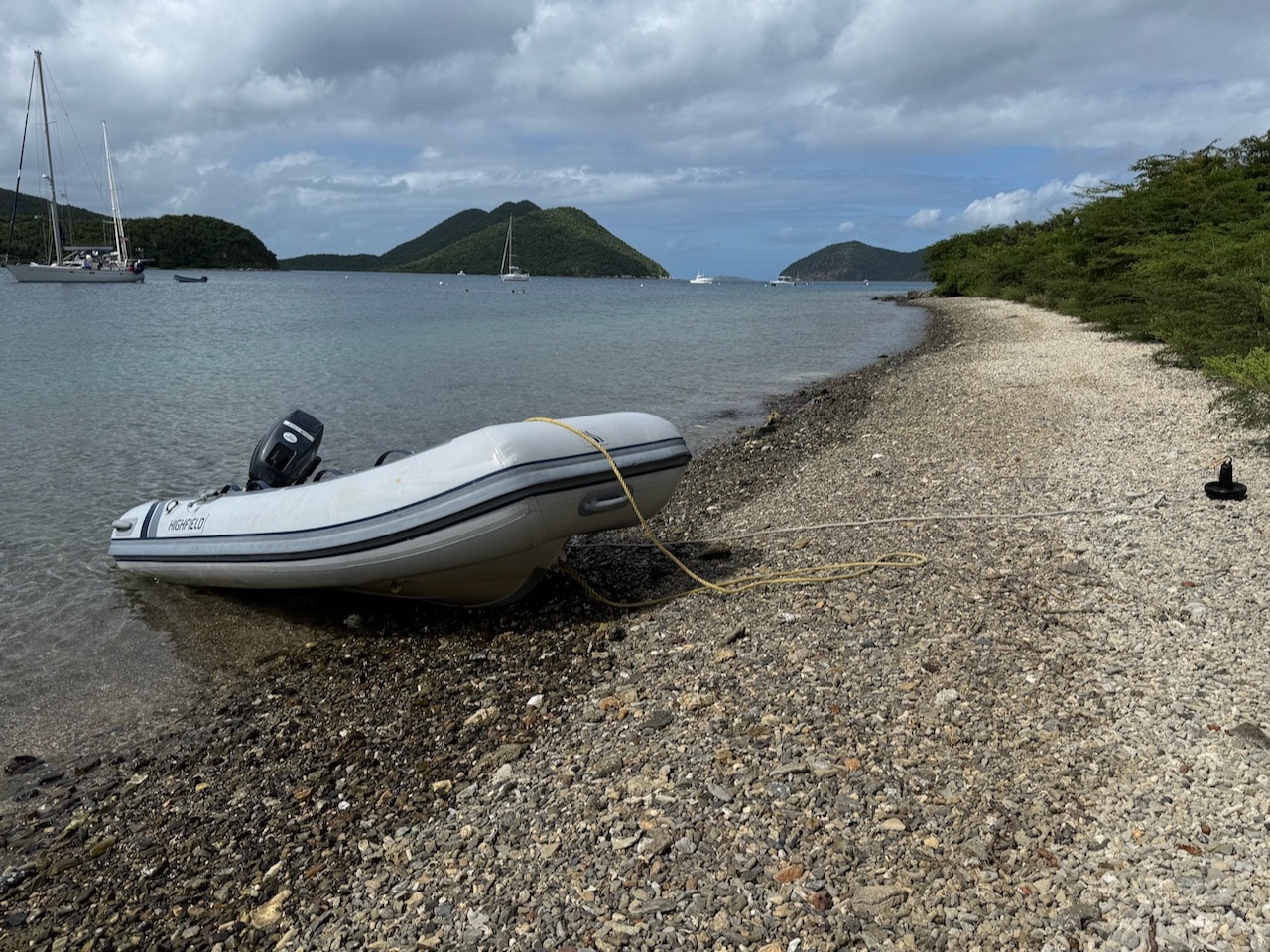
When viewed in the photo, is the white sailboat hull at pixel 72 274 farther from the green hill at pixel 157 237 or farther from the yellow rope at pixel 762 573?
the yellow rope at pixel 762 573

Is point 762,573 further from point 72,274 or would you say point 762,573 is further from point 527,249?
point 527,249

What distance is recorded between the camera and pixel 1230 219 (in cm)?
1866

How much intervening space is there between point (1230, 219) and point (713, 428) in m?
13.8

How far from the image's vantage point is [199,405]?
46.5ft

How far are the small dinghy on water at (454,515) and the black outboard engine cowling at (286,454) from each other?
1.29 ft

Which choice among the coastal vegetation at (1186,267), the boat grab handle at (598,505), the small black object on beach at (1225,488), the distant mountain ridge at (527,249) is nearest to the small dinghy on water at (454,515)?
the boat grab handle at (598,505)

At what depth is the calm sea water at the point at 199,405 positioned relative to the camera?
5289 mm

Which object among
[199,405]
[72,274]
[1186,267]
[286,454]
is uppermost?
[72,274]

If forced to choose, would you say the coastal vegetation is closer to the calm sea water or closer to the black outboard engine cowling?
the calm sea water

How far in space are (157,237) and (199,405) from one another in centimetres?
9750

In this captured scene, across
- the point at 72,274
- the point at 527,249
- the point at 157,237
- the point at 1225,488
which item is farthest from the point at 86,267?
the point at 527,249

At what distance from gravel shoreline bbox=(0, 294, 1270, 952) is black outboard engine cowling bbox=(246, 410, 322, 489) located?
2.97 feet

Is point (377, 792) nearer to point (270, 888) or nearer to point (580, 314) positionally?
point (270, 888)

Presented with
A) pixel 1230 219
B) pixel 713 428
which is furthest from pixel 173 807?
pixel 1230 219
